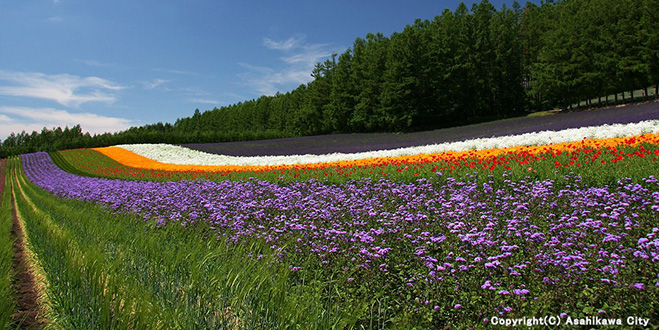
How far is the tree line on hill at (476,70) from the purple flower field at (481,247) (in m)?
35.4

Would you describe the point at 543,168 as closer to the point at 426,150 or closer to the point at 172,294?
the point at 172,294

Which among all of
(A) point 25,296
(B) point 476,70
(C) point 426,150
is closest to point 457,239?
(A) point 25,296

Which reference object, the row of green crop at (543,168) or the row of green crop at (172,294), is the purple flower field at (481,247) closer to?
the row of green crop at (543,168)

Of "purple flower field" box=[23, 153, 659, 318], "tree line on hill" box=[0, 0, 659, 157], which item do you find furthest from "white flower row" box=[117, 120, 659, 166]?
"tree line on hill" box=[0, 0, 659, 157]

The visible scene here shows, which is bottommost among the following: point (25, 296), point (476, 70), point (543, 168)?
point (25, 296)

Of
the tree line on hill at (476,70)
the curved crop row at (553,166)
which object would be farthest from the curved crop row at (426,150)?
the tree line on hill at (476,70)

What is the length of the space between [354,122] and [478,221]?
45077 millimetres

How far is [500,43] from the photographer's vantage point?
1821 inches

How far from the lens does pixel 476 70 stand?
4488 centimetres

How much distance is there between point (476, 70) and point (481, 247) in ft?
151

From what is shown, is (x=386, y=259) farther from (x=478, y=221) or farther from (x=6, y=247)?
(x=6, y=247)

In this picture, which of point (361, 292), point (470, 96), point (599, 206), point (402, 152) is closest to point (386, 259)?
point (361, 292)

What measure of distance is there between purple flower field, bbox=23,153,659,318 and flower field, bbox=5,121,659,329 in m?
0.02

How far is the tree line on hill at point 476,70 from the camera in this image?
36.7 metres
